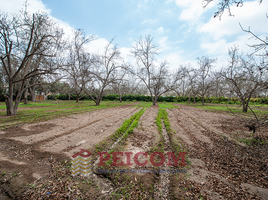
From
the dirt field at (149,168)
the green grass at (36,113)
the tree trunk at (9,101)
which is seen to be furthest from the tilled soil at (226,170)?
the tree trunk at (9,101)

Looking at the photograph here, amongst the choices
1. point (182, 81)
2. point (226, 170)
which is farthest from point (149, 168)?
point (182, 81)

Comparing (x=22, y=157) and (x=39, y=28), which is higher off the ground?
(x=39, y=28)

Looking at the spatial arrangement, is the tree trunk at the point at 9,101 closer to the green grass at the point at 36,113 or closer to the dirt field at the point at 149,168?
the green grass at the point at 36,113

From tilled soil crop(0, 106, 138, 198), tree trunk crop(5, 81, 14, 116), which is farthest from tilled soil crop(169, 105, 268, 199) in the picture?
tree trunk crop(5, 81, 14, 116)

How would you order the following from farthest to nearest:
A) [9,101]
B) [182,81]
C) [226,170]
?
[182,81]
[9,101]
[226,170]

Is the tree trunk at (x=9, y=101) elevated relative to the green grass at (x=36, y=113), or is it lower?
elevated

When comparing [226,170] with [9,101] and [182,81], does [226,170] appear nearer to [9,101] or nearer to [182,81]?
[9,101]

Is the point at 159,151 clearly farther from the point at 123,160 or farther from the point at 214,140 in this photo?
the point at 214,140

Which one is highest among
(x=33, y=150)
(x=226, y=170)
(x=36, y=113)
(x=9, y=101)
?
(x=9, y=101)

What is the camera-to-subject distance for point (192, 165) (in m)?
3.28

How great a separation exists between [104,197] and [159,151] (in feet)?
6.96

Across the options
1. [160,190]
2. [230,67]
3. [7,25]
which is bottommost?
[160,190]

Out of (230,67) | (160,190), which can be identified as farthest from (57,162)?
(230,67)

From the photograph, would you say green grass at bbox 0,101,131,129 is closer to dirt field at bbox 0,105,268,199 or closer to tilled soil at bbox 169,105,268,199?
dirt field at bbox 0,105,268,199
